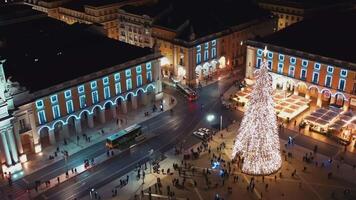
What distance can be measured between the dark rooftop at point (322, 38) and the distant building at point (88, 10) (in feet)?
158

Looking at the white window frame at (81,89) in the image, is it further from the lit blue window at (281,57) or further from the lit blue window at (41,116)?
the lit blue window at (281,57)

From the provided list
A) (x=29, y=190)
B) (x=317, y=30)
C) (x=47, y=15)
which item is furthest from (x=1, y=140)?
(x=317, y=30)

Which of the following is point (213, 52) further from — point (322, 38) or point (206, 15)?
point (322, 38)

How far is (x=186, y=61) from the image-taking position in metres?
103

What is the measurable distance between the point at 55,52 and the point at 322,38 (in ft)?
202

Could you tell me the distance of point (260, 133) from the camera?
61.7 m

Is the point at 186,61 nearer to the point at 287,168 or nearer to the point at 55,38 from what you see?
the point at 55,38

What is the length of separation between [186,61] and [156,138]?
93.4 feet

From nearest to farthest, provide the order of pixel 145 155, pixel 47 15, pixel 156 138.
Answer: pixel 145 155 → pixel 156 138 → pixel 47 15

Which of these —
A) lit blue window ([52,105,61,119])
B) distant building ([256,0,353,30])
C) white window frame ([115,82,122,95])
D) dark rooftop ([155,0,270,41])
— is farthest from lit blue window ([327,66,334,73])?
lit blue window ([52,105,61,119])

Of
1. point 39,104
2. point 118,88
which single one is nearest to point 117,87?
point 118,88

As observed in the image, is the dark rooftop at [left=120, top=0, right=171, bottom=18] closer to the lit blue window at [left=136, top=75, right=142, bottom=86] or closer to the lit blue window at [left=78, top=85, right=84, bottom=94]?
the lit blue window at [left=136, top=75, right=142, bottom=86]

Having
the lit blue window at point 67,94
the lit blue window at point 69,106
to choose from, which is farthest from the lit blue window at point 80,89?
the lit blue window at point 69,106

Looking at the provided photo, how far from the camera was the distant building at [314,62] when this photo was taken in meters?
86.4
